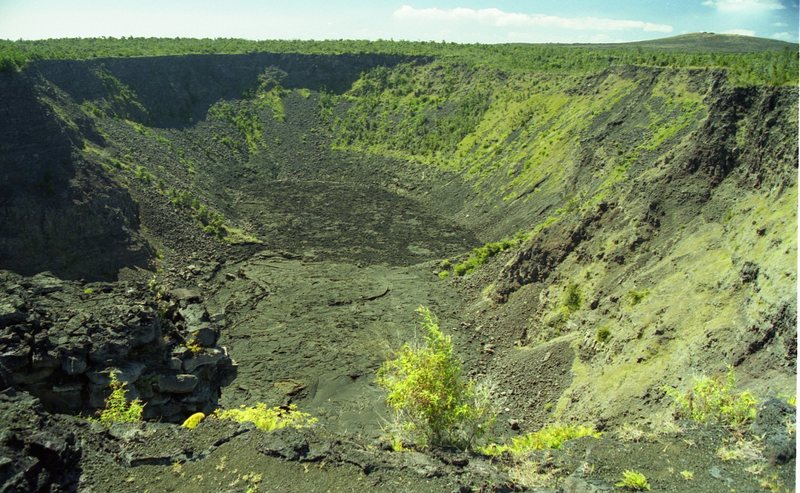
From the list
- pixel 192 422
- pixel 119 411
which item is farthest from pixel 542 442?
pixel 119 411

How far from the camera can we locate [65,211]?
127ft

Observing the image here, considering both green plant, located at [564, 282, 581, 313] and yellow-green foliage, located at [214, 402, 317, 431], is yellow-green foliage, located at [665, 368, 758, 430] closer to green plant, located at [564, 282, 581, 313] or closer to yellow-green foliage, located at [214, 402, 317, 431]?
yellow-green foliage, located at [214, 402, 317, 431]

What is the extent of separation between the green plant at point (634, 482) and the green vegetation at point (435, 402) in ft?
14.0

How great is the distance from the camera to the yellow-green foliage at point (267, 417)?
17.6m

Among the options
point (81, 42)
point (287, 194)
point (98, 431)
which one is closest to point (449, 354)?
point (98, 431)

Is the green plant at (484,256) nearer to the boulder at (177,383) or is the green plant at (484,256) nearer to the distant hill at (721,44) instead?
the boulder at (177,383)

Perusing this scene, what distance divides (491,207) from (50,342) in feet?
123

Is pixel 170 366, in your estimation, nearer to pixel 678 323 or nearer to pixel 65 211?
pixel 65 211

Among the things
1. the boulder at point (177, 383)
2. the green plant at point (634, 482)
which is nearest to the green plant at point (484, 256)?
the boulder at point (177, 383)

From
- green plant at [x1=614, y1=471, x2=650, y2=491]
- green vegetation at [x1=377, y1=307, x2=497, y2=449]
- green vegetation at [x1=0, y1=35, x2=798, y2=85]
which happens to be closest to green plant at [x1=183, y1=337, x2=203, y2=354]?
green vegetation at [x1=377, y1=307, x2=497, y2=449]

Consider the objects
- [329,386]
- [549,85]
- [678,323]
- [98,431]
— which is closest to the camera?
[98,431]

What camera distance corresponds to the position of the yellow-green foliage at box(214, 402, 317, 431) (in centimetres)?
1758

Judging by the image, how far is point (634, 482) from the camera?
12.9m

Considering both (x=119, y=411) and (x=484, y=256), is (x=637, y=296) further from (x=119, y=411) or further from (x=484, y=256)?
(x=119, y=411)
